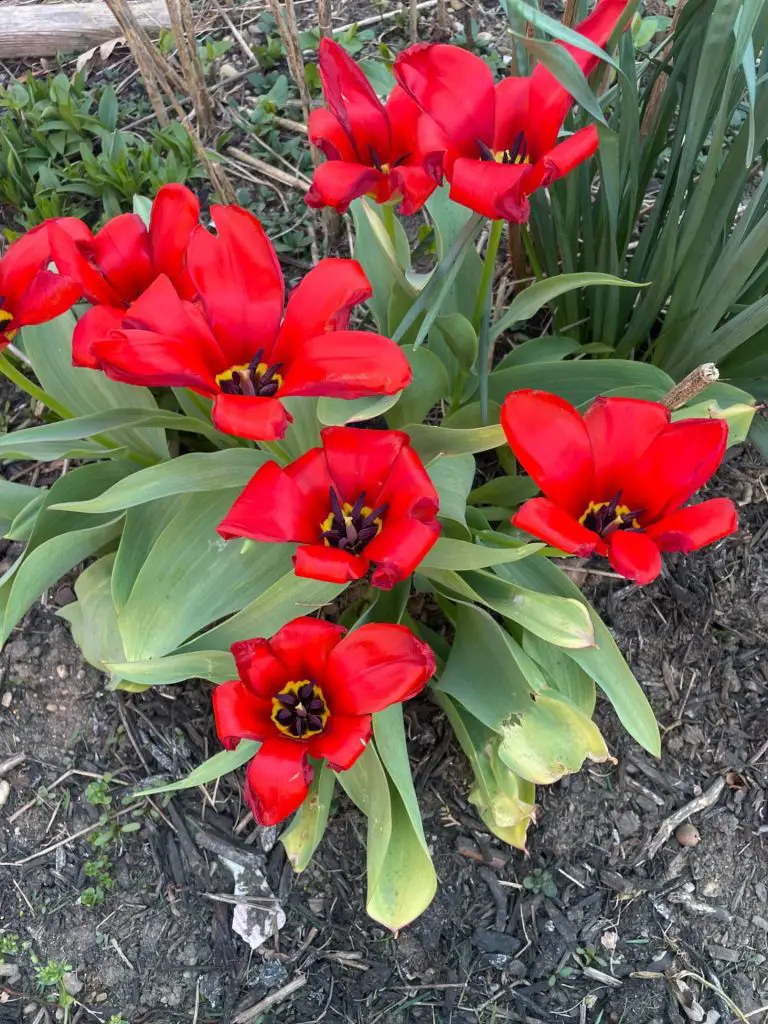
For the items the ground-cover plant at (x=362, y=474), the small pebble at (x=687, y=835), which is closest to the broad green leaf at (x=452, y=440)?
the ground-cover plant at (x=362, y=474)

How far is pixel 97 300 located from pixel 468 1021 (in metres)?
1.43

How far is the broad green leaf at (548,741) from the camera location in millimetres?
1339

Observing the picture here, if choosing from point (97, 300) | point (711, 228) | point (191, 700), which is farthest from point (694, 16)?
point (191, 700)

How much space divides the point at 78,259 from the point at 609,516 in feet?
2.51

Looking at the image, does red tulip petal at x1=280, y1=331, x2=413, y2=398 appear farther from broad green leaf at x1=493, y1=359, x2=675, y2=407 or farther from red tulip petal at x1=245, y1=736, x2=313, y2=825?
broad green leaf at x1=493, y1=359, x2=675, y2=407

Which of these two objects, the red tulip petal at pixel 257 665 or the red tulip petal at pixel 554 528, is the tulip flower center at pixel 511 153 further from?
the red tulip petal at pixel 257 665

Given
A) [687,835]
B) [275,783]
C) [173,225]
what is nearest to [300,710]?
[275,783]

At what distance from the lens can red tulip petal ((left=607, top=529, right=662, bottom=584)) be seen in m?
0.94

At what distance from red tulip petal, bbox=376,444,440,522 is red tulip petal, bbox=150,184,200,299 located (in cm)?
40

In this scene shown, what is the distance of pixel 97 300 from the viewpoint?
1131 millimetres

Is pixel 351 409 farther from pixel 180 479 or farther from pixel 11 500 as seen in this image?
pixel 11 500

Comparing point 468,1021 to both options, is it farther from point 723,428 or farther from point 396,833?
point 723,428

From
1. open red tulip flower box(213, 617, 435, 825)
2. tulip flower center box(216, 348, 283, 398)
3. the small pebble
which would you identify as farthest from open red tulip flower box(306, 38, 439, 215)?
the small pebble

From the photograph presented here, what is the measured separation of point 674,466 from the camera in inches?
42.1
